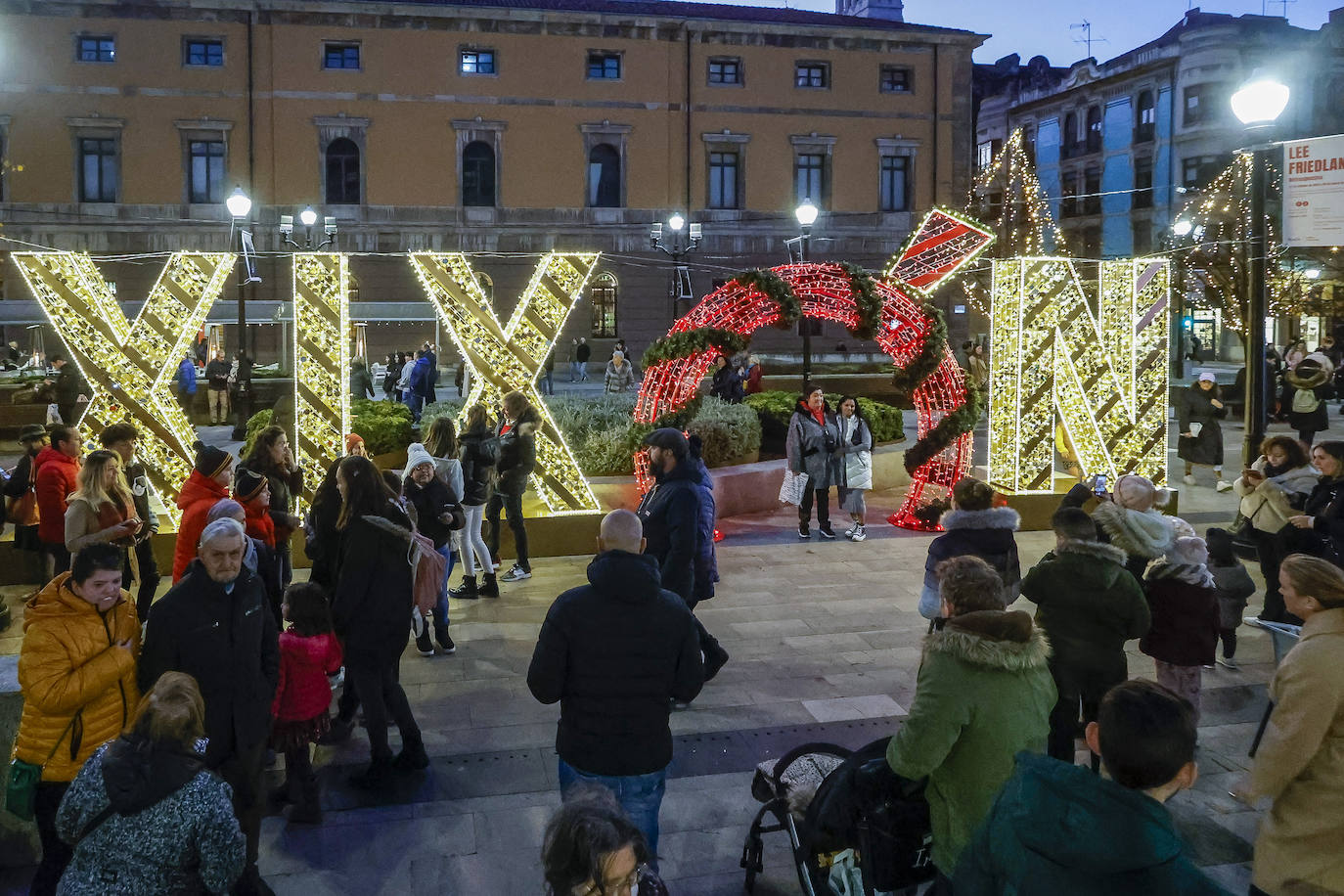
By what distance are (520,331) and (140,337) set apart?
11.2 feet

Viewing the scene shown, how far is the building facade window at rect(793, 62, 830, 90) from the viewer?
3828 cm

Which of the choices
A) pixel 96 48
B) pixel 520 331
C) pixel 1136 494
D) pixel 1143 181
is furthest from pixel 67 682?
pixel 1143 181

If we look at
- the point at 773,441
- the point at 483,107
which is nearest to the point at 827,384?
the point at 773,441

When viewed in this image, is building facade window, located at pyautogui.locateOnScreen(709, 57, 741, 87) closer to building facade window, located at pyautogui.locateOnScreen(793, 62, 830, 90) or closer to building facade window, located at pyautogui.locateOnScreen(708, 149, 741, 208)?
building facade window, located at pyautogui.locateOnScreen(793, 62, 830, 90)

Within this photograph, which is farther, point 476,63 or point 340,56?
point 476,63

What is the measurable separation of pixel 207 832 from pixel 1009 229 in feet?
116

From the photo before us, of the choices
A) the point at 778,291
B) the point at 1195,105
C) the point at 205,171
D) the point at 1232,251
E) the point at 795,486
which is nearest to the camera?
the point at 778,291

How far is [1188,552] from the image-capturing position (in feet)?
18.3

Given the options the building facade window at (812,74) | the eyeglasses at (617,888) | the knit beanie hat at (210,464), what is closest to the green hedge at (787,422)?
the knit beanie hat at (210,464)

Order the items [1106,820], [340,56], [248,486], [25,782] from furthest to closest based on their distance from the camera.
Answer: [340,56] < [248,486] < [25,782] < [1106,820]

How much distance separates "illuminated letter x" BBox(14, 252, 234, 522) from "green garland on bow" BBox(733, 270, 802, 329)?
5.01m

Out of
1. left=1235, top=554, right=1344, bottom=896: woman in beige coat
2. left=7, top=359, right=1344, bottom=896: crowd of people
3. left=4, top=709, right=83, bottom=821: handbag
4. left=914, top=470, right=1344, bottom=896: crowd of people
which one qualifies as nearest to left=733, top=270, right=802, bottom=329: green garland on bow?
left=7, top=359, right=1344, bottom=896: crowd of people

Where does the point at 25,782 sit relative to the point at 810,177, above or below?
below

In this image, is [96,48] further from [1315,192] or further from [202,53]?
[1315,192]
